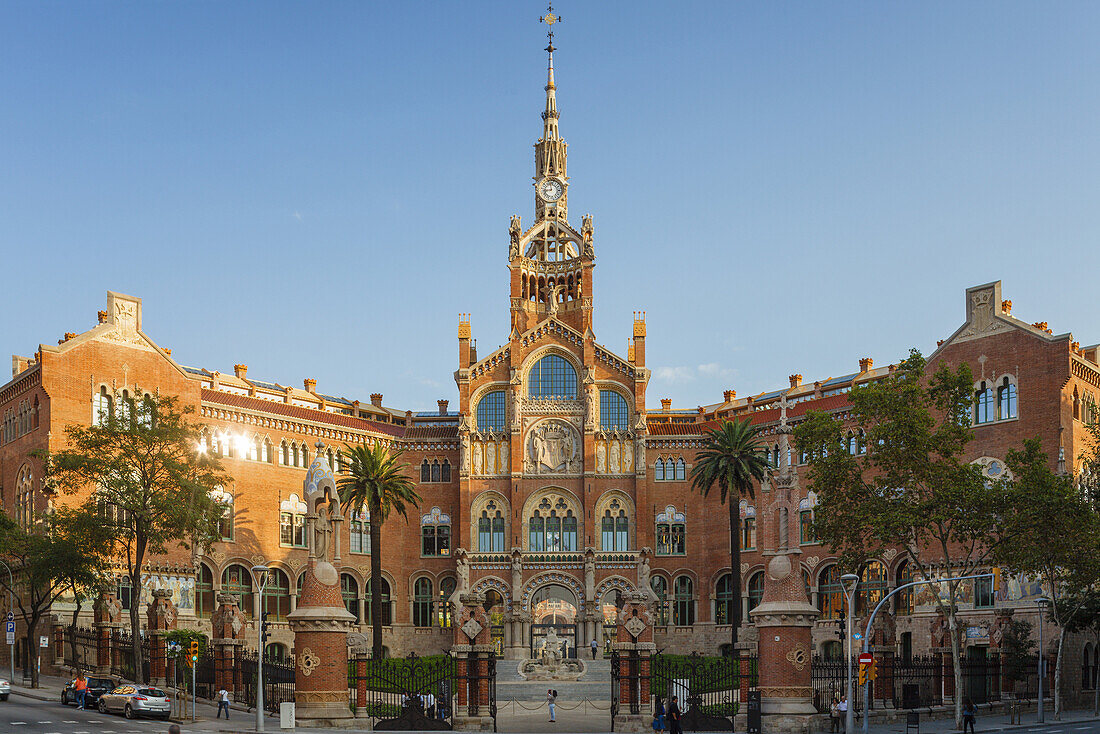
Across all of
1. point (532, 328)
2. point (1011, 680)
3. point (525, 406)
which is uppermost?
point (532, 328)

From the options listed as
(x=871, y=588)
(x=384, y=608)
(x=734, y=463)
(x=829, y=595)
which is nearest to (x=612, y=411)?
(x=734, y=463)

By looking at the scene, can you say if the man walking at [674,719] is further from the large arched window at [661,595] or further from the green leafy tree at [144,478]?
the large arched window at [661,595]

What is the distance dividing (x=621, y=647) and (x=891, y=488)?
1465 cm

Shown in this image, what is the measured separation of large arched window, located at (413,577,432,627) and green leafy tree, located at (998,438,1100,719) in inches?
1831

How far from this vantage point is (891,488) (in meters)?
55.4

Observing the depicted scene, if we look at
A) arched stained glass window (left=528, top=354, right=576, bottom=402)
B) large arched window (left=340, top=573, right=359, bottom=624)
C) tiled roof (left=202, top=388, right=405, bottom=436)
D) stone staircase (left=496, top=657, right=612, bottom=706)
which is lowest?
stone staircase (left=496, top=657, right=612, bottom=706)

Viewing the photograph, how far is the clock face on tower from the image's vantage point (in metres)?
103

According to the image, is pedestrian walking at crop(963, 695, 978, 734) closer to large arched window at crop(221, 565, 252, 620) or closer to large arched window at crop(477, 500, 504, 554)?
large arched window at crop(477, 500, 504, 554)

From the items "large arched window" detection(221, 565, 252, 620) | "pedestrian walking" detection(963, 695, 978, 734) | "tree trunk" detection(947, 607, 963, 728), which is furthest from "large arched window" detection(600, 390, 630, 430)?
"pedestrian walking" detection(963, 695, 978, 734)

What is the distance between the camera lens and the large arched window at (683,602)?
298 ft

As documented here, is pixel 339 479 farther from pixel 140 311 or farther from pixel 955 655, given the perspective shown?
pixel 955 655

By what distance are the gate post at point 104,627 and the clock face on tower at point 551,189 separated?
169ft

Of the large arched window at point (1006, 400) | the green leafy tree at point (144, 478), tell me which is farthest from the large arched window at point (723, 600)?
the green leafy tree at point (144, 478)

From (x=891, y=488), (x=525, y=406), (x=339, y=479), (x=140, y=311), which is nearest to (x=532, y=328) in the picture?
(x=525, y=406)
